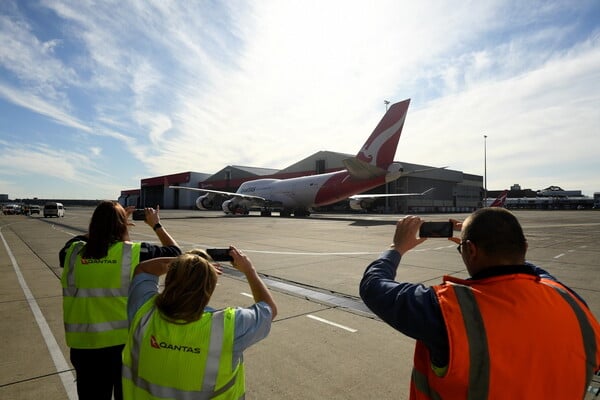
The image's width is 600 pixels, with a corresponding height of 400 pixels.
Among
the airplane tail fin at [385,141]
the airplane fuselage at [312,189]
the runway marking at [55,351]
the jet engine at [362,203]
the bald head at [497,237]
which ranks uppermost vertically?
the airplane tail fin at [385,141]

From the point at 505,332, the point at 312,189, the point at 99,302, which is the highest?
the point at 312,189

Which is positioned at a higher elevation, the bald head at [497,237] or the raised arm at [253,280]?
the bald head at [497,237]

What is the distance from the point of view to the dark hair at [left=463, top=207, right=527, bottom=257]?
5.95 ft

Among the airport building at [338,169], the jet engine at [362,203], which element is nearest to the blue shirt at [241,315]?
the jet engine at [362,203]

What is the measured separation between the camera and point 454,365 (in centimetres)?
157

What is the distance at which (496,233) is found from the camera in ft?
6.07

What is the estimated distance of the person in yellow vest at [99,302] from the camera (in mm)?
2875

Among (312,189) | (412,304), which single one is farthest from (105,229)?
(312,189)

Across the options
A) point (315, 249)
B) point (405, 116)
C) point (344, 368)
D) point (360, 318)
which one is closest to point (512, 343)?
point (344, 368)

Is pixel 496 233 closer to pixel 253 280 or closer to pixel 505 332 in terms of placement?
pixel 505 332

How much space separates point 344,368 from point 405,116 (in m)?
27.3

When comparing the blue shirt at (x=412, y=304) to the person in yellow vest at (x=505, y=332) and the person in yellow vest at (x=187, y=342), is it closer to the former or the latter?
the person in yellow vest at (x=505, y=332)

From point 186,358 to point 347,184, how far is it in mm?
32539

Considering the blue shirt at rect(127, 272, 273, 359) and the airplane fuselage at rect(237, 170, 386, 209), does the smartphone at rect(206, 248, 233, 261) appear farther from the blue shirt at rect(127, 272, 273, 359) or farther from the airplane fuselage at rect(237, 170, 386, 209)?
the airplane fuselage at rect(237, 170, 386, 209)
